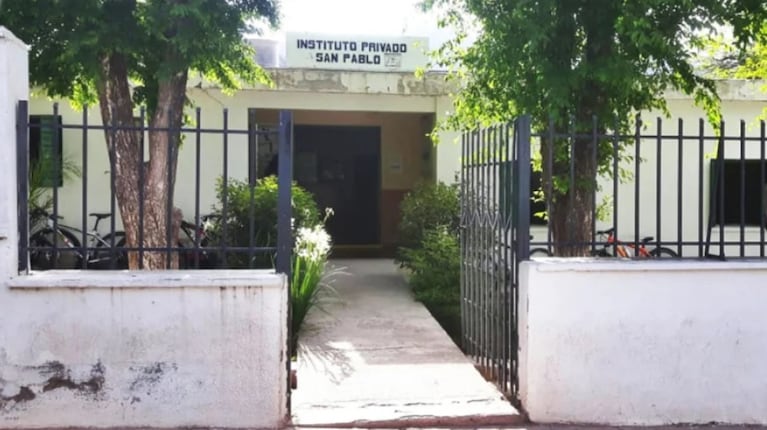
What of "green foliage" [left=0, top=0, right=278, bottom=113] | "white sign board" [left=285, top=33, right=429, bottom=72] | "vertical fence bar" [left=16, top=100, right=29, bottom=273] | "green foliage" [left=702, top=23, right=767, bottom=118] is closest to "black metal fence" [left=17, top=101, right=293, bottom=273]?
"green foliage" [left=0, top=0, right=278, bottom=113]

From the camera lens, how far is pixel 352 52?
35.9 ft

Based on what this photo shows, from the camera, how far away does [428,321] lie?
7.32 m

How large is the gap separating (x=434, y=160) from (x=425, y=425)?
23.9ft

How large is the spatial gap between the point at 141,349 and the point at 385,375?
77.3 inches

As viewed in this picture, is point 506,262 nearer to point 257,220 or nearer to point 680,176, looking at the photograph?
point 680,176

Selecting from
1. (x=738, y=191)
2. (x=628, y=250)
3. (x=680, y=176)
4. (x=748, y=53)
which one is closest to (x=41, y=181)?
(x=680, y=176)

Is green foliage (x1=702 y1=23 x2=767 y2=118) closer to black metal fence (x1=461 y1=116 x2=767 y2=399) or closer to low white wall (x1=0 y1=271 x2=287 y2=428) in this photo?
black metal fence (x1=461 y1=116 x2=767 y2=399)

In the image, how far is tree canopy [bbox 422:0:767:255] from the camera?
520cm

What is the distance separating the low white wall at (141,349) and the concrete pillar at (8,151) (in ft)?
0.56

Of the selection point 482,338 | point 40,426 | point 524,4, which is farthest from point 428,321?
point 40,426

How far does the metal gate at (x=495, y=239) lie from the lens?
475 cm

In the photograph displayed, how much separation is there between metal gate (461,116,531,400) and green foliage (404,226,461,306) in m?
1.55

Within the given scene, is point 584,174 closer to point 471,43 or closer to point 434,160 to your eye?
point 471,43

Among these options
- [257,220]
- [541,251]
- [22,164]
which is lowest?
[541,251]
